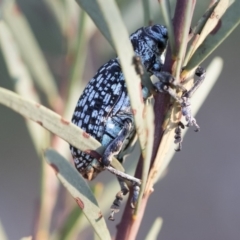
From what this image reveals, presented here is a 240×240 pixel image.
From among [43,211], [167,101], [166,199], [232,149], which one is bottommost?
[166,199]

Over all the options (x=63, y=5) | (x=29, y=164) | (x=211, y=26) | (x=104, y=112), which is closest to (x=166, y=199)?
(x=29, y=164)

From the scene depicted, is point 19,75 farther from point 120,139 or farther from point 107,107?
point 107,107

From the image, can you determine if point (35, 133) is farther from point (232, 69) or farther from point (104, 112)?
point (232, 69)

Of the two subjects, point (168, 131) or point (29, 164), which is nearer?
point (168, 131)

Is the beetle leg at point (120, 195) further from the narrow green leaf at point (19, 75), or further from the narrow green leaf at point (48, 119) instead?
the narrow green leaf at point (48, 119)

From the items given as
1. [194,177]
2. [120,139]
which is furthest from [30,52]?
[194,177]

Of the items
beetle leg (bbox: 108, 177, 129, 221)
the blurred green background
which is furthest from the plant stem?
the blurred green background

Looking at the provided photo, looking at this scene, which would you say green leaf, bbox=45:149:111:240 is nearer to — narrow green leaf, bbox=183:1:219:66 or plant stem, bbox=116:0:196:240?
plant stem, bbox=116:0:196:240
